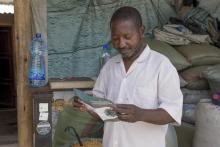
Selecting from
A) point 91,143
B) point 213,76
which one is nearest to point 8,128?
point 91,143

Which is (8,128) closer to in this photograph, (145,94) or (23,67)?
(23,67)

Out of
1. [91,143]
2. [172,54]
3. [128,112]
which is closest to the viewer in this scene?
[128,112]

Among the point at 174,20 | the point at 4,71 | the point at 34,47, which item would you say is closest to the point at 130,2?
the point at 174,20

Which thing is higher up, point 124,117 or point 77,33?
point 77,33

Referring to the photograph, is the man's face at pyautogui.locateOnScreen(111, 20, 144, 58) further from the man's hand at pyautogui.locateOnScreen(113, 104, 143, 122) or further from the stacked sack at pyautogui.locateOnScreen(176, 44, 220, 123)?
the stacked sack at pyautogui.locateOnScreen(176, 44, 220, 123)

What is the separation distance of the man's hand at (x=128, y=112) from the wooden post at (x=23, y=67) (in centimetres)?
189

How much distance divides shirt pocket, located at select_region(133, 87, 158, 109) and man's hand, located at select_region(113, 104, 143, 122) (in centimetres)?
14

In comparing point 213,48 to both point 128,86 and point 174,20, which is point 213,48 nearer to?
point 174,20

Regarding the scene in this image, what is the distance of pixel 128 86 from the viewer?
179cm

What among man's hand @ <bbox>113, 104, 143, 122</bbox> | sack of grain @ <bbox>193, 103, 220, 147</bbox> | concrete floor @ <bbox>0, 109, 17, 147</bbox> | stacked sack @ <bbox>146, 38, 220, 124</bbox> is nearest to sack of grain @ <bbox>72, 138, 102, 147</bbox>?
sack of grain @ <bbox>193, 103, 220, 147</bbox>

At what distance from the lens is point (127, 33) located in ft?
5.76

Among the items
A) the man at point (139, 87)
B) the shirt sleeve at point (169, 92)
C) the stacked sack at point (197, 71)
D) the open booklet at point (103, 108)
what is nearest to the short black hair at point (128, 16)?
the man at point (139, 87)

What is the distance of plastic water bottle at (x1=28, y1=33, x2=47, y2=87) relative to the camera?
3.22 metres

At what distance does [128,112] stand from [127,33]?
0.37 m
